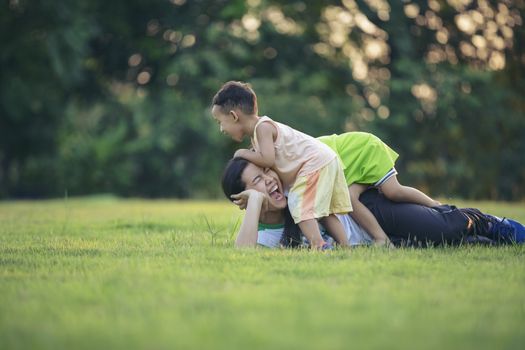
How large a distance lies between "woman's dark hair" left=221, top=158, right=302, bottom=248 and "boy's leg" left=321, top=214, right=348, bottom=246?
225 mm

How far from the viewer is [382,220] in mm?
5742

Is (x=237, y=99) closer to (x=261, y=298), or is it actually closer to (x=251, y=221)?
(x=251, y=221)

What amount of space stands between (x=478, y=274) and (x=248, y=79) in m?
19.3

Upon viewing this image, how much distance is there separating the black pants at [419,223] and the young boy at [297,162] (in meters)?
0.38

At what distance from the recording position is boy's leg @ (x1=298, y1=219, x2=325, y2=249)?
536cm

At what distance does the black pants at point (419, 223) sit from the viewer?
5.58m

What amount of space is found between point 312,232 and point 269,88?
55.3 feet

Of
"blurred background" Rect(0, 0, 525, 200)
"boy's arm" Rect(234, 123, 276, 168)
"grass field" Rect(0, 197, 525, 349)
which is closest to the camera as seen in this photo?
"grass field" Rect(0, 197, 525, 349)

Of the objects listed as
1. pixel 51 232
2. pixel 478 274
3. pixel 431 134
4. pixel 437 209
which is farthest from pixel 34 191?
pixel 478 274

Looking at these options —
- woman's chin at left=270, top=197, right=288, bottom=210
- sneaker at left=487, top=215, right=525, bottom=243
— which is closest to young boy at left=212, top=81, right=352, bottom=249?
woman's chin at left=270, top=197, right=288, bottom=210

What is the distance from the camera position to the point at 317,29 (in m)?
24.2

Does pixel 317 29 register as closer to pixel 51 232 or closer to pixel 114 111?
pixel 114 111

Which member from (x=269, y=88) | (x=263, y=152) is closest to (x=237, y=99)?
(x=263, y=152)

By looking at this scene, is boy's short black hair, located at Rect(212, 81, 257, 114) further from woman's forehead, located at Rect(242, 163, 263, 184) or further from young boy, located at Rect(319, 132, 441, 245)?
young boy, located at Rect(319, 132, 441, 245)
